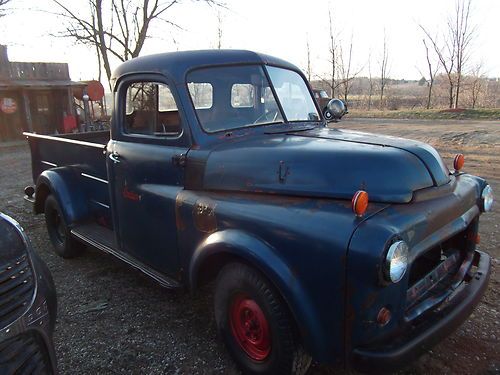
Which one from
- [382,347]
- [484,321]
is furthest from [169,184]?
[484,321]

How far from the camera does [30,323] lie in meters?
1.84

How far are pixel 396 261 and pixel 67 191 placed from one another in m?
3.56

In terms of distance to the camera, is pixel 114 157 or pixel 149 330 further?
pixel 114 157

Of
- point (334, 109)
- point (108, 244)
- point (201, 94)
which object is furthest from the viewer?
point (334, 109)

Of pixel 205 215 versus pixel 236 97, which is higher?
pixel 236 97

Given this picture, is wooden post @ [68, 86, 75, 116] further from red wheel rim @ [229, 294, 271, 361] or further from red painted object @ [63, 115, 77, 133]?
red wheel rim @ [229, 294, 271, 361]

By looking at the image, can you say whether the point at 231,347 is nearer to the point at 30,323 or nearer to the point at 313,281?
the point at 313,281

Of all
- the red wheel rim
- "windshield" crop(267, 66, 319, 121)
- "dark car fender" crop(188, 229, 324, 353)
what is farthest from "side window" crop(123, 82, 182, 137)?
the red wheel rim

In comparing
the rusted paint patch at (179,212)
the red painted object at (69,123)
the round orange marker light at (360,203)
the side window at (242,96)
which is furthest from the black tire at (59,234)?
the red painted object at (69,123)

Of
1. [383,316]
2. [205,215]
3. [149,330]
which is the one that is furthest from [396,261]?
[149,330]

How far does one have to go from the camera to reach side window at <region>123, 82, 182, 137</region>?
3.06 m

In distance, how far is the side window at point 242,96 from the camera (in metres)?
3.05

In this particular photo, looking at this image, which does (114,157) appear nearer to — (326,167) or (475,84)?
(326,167)

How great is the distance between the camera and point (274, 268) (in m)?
2.11
